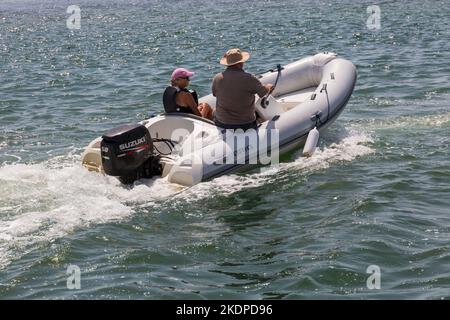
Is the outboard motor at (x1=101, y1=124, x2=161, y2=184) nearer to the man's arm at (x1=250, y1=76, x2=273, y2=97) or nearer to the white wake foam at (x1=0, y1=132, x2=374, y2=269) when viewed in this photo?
the white wake foam at (x1=0, y1=132, x2=374, y2=269)

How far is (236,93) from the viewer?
8.92m

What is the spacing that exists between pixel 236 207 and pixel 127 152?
48.2 inches

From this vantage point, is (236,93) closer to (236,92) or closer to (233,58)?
(236,92)

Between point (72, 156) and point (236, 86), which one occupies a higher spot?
point (236, 86)

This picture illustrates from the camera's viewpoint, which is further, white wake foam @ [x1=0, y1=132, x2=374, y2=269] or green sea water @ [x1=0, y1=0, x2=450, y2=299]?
white wake foam @ [x1=0, y1=132, x2=374, y2=269]

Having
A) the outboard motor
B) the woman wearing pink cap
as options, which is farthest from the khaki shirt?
the outboard motor

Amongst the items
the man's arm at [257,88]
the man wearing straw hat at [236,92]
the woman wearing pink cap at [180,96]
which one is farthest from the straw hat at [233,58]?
the woman wearing pink cap at [180,96]

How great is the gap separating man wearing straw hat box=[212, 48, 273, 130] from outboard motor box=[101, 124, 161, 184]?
993mm

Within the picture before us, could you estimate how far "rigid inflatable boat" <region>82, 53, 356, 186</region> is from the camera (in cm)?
823

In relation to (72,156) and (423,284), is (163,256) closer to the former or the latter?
(423,284)

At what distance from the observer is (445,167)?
350 inches
